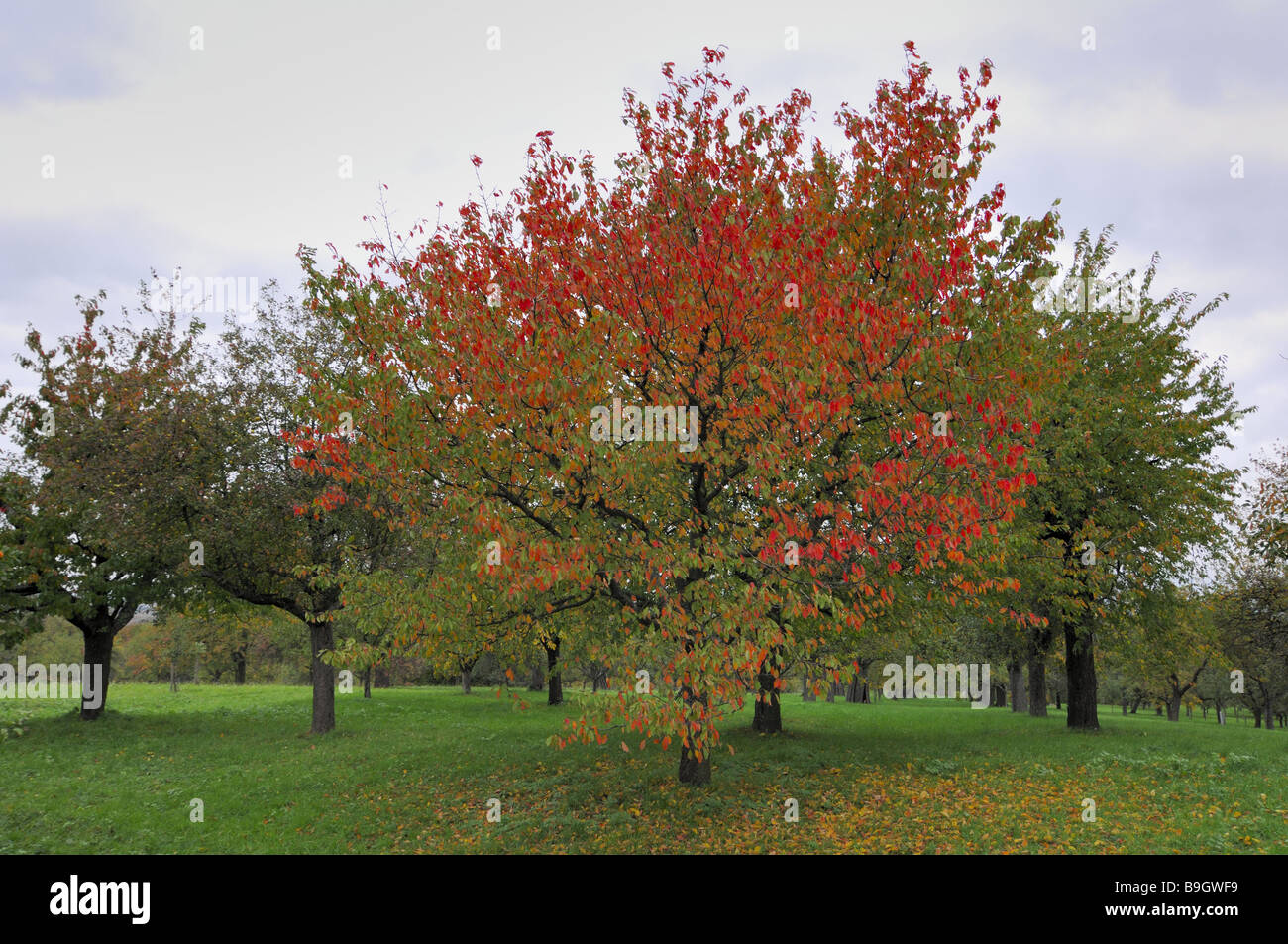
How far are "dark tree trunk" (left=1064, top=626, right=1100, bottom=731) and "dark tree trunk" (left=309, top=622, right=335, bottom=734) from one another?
26200 mm

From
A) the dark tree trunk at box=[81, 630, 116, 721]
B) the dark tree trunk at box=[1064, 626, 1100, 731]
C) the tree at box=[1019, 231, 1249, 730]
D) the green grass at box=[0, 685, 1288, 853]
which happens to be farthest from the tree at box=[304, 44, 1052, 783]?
the dark tree trunk at box=[81, 630, 116, 721]

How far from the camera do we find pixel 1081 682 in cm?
2467

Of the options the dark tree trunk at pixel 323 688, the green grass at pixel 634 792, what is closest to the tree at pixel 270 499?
the dark tree trunk at pixel 323 688

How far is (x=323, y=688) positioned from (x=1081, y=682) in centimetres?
2722

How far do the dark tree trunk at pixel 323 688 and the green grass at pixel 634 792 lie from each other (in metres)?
0.88

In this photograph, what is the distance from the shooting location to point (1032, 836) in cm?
1131

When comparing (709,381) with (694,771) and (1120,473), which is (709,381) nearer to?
(694,771)

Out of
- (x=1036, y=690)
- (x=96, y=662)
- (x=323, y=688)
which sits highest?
(x=96, y=662)

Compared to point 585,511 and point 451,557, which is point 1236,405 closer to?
point 585,511
